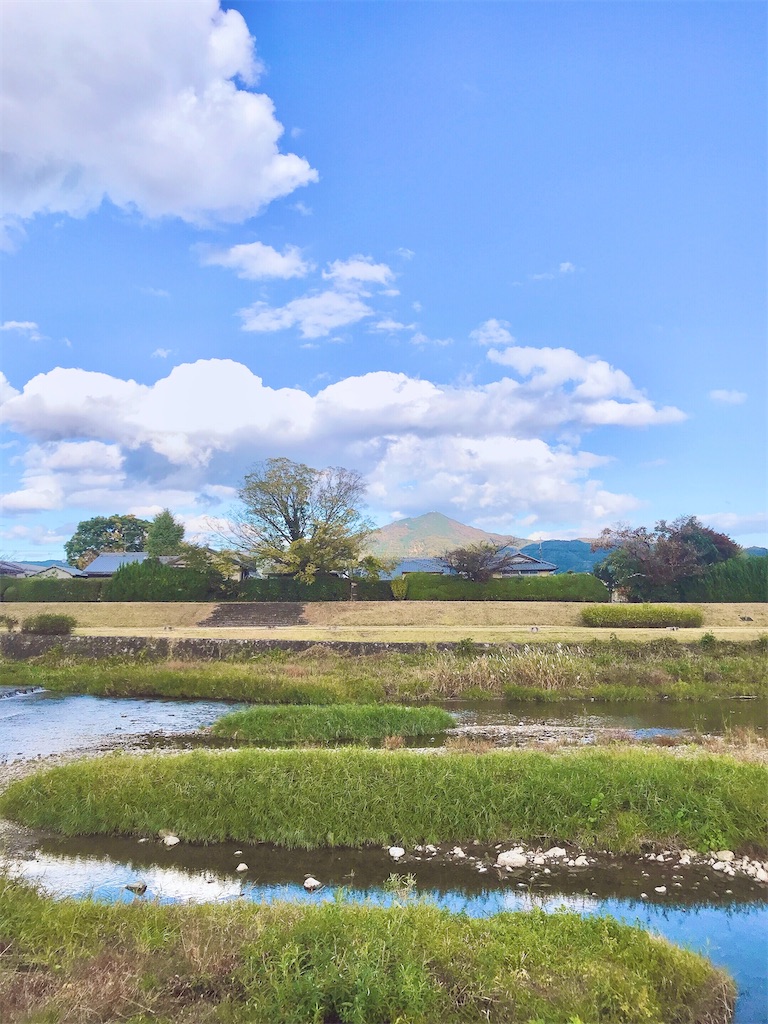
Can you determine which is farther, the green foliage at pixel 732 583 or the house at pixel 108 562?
the house at pixel 108 562

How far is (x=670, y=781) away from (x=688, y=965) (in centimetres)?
449

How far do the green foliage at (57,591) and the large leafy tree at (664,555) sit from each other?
135 ft

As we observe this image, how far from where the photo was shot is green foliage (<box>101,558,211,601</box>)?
51.7 metres

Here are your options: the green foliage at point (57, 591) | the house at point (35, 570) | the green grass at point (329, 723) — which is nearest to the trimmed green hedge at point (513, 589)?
the green foliage at point (57, 591)

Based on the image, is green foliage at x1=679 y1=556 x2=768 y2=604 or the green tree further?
the green tree

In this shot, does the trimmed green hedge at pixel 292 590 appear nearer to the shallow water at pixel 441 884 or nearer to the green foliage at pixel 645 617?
the green foliage at pixel 645 617

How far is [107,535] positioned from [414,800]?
96.4 metres

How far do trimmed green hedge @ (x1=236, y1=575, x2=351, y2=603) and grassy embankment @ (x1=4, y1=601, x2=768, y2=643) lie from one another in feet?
9.77

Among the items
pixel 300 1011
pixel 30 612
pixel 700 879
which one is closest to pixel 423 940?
pixel 300 1011

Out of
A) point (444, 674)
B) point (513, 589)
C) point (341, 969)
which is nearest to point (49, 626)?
point (444, 674)

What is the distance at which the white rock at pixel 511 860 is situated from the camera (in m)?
8.98

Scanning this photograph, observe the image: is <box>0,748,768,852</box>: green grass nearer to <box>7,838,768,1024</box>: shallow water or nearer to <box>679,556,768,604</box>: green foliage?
<box>7,838,768,1024</box>: shallow water

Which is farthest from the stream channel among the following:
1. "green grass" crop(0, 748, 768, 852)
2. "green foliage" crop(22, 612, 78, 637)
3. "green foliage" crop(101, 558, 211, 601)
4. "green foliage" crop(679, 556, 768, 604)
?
"green foliage" crop(679, 556, 768, 604)

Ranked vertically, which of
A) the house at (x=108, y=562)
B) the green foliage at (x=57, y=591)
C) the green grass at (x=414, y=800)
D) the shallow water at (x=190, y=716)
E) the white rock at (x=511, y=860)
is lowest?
the shallow water at (x=190, y=716)
